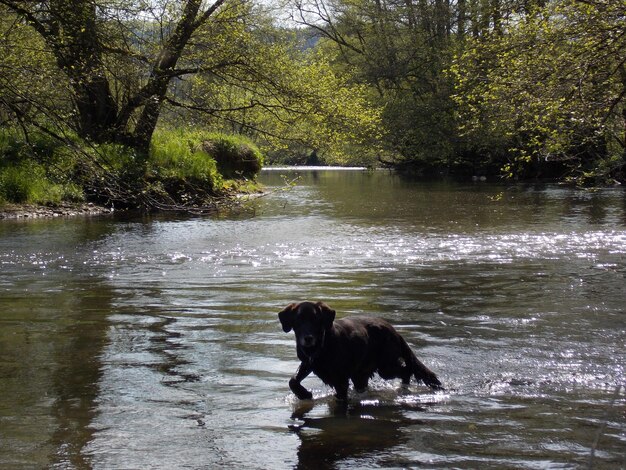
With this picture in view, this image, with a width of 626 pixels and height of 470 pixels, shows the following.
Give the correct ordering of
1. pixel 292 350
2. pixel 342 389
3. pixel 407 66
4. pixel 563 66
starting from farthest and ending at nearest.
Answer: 1. pixel 407 66
2. pixel 563 66
3. pixel 292 350
4. pixel 342 389

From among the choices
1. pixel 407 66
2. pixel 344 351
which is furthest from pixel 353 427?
pixel 407 66

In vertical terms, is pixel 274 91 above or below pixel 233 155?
above

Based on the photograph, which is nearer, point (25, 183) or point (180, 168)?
point (25, 183)

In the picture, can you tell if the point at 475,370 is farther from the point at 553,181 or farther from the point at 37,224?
the point at 553,181

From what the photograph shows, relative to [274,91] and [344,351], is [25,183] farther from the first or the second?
[344,351]

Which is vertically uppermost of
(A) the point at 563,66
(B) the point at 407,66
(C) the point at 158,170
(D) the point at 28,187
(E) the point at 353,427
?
(B) the point at 407,66

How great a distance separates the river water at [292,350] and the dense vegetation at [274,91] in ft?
5.81

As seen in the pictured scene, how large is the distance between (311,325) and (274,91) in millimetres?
14946

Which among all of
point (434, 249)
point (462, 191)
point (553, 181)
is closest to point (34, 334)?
point (434, 249)

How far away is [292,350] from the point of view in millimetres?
8078

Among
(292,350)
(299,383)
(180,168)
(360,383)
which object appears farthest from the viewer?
(180,168)

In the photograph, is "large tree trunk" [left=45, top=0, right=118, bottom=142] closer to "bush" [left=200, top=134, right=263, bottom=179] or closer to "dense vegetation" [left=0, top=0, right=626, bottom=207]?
"dense vegetation" [left=0, top=0, right=626, bottom=207]

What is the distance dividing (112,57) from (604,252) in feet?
35.6

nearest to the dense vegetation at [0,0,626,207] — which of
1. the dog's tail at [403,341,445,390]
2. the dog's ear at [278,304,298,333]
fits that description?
the dog's ear at [278,304,298,333]
